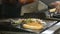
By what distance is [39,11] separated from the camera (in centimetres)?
160

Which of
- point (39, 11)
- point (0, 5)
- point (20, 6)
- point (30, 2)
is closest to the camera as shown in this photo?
point (0, 5)

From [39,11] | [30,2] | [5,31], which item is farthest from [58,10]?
[5,31]

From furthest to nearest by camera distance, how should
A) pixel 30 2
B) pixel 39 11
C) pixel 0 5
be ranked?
pixel 39 11 → pixel 30 2 → pixel 0 5

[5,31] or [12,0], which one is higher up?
[12,0]

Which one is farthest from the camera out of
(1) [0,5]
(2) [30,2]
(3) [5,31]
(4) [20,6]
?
(2) [30,2]

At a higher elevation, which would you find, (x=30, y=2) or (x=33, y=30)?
(x=30, y=2)

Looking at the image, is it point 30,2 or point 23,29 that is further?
point 30,2

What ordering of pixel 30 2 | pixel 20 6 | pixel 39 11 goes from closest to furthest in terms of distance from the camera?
pixel 20 6 → pixel 30 2 → pixel 39 11

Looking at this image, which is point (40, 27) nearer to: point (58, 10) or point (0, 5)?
point (0, 5)

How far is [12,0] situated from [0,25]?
217 mm

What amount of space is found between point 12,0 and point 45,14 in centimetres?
36

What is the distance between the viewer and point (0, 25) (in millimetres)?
1073

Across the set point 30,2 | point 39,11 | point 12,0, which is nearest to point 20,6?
point 12,0

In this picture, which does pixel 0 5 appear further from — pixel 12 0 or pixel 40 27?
pixel 40 27
